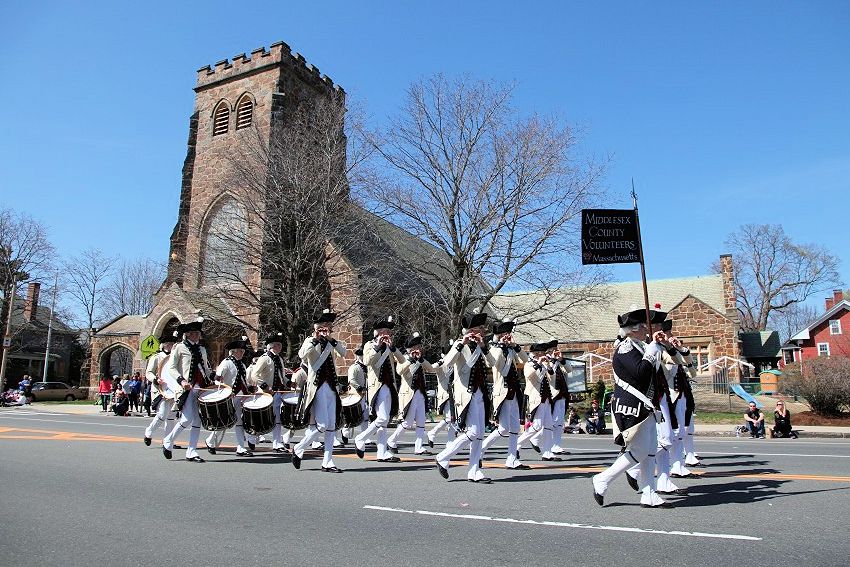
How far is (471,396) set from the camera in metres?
8.64

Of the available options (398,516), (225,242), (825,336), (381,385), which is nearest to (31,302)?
(225,242)

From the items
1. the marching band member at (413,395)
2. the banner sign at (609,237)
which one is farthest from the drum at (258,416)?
the banner sign at (609,237)

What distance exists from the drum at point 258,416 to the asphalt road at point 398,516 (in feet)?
1.93

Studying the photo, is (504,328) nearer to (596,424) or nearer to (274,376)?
(274,376)

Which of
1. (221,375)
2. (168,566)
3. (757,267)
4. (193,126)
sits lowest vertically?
(168,566)

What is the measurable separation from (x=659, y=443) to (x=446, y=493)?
2553 mm

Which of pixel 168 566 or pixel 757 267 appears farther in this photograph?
pixel 757 267

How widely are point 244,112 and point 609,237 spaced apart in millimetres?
25621

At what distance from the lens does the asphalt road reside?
487 cm

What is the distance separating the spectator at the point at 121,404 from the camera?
25750 millimetres

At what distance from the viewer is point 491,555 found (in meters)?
4.85

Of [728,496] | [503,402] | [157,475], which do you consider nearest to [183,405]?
[157,475]

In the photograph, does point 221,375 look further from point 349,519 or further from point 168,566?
point 168,566

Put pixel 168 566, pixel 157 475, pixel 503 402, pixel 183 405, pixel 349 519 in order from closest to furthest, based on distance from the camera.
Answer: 1. pixel 168 566
2. pixel 349 519
3. pixel 157 475
4. pixel 503 402
5. pixel 183 405
